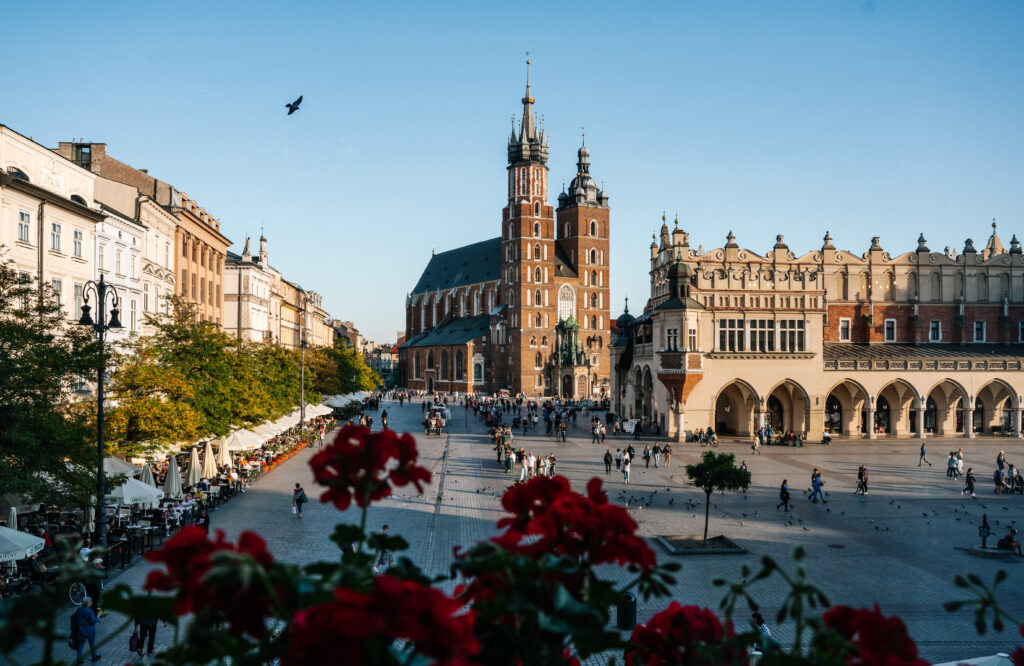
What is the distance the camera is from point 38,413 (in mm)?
15562

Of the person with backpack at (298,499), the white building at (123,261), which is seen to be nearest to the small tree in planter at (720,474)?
the person with backpack at (298,499)

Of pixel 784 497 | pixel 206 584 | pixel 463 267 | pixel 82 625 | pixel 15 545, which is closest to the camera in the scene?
pixel 206 584

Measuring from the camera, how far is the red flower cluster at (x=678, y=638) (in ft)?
10.3

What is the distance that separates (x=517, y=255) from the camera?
322 feet

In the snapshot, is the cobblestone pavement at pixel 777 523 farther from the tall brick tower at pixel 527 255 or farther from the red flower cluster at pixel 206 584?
the tall brick tower at pixel 527 255

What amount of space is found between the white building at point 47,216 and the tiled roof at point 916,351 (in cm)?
3839

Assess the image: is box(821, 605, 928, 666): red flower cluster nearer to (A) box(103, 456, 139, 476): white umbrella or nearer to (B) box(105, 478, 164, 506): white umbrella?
(B) box(105, 478, 164, 506): white umbrella

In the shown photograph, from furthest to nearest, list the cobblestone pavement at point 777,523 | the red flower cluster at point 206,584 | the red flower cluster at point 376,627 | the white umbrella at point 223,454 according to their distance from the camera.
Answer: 1. the white umbrella at point 223,454
2. the cobblestone pavement at point 777,523
3. the red flower cluster at point 206,584
4. the red flower cluster at point 376,627

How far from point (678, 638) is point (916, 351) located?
5199 centimetres

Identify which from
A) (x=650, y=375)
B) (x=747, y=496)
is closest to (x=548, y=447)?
(x=650, y=375)

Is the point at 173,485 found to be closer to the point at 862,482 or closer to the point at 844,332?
the point at 862,482

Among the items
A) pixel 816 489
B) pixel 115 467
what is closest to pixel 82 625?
pixel 115 467

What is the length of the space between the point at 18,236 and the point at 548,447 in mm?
26563

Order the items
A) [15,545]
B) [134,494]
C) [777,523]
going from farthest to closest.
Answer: [777,523] < [134,494] < [15,545]
